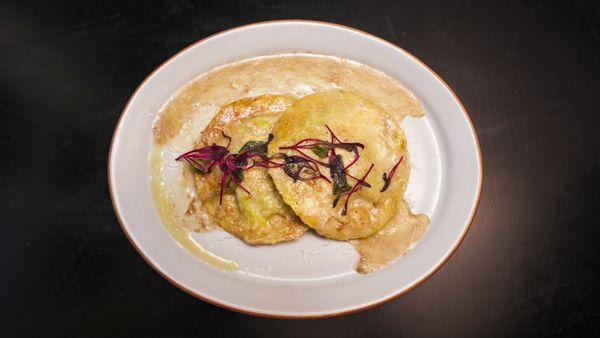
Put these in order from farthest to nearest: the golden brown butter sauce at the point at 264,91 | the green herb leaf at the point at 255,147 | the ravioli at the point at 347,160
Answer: the golden brown butter sauce at the point at 264,91 → the green herb leaf at the point at 255,147 → the ravioli at the point at 347,160

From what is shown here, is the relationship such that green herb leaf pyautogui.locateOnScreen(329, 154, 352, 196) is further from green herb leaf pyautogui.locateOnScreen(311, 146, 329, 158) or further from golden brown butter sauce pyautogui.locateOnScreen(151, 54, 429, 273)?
golden brown butter sauce pyautogui.locateOnScreen(151, 54, 429, 273)

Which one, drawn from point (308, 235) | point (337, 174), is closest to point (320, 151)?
point (337, 174)

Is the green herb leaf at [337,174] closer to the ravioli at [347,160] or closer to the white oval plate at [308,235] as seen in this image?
the ravioli at [347,160]

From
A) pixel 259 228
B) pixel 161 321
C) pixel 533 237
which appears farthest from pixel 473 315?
pixel 161 321

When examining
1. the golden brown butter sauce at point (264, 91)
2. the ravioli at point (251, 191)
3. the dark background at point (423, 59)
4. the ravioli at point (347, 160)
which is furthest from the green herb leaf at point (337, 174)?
the dark background at point (423, 59)

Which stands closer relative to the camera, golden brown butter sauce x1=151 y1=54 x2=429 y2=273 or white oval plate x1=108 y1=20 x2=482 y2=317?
white oval plate x1=108 y1=20 x2=482 y2=317

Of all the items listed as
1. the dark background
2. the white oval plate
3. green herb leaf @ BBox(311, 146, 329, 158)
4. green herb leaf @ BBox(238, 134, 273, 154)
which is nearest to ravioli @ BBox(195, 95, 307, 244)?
green herb leaf @ BBox(238, 134, 273, 154)

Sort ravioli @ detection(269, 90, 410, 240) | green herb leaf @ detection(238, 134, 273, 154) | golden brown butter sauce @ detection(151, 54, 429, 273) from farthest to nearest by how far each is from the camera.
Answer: golden brown butter sauce @ detection(151, 54, 429, 273)
green herb leaf @ detection(238, 134, 273, 154)
ravioli @ detection(269, 90, 410, 240)
